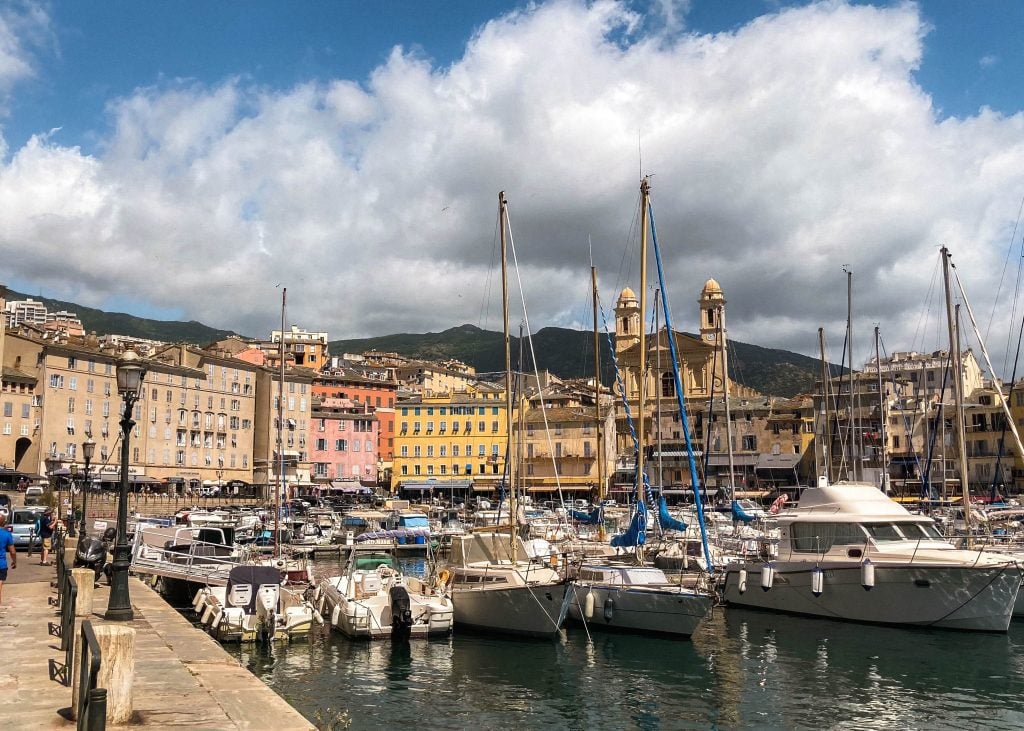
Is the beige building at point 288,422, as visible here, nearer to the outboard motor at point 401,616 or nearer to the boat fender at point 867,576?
the outboard motor at point 401,616

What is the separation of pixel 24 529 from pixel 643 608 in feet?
90.2

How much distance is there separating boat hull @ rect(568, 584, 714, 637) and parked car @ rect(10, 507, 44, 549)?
69.9ft

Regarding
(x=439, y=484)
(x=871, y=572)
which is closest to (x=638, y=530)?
(x=871, y=572)

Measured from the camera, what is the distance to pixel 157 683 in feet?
41.1

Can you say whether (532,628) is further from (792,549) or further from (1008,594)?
(1008,594)

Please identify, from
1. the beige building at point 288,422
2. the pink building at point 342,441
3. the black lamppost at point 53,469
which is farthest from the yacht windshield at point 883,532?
the pink building at point 342,441

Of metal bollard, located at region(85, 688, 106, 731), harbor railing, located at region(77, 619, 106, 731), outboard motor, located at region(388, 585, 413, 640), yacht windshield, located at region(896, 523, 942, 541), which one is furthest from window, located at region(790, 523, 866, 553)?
metal bollard, located at region(85, 688, 106, 731)

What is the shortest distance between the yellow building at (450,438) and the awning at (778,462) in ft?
93.4

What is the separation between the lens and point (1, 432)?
7669cm

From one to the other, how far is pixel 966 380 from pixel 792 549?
85258 mm

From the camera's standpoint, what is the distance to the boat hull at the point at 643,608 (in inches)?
984

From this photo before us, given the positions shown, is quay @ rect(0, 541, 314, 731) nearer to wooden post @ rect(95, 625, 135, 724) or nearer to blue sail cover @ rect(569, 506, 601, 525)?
wooden post @ rect(95, 625, 135, 724)

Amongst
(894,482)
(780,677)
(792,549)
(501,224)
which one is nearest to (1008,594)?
(792,549)

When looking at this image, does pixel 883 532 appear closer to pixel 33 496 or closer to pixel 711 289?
pixel 33 496
